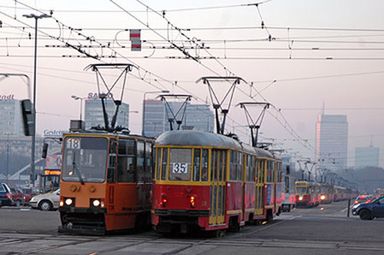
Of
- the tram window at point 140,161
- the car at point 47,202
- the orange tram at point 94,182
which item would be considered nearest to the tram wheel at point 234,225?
the tram window at point 140,161

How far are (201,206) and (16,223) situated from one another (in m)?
8.36

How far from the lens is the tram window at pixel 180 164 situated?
24.4 metres

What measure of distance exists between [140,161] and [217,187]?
9.31 feet

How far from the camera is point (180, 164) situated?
80.4 ft

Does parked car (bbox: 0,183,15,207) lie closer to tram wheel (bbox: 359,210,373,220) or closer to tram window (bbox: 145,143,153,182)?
tram wheel (bbox: 359,210,373,220)

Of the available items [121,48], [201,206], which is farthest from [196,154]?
[121,48]

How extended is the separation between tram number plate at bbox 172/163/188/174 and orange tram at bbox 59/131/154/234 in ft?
5.58

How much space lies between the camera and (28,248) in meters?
19.6

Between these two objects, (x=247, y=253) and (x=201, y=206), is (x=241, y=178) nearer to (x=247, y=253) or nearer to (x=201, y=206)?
(x=201, y=206)

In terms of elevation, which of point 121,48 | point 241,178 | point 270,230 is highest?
point 121,48

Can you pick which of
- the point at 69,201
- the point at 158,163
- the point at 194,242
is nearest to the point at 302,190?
the point at 158,163

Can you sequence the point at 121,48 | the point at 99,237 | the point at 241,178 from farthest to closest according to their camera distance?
the point at 121,48 < the point at 241,178 < the point at 99,237

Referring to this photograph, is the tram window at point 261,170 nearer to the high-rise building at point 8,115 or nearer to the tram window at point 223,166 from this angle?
the tram window at point 223,166

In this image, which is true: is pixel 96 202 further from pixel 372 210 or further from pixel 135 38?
pixel 372 210
